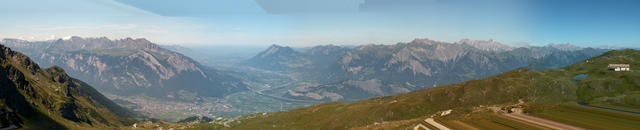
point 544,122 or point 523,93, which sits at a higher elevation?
point 544,122

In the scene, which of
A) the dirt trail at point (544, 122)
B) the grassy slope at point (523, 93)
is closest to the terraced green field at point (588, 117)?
the dirt trail at point (544, 122)

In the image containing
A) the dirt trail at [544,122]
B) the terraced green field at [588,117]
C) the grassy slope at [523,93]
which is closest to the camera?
the terraced green field at [588,117]

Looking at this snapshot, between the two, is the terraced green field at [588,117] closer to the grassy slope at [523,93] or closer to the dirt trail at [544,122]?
the dirt trail at [544,122]

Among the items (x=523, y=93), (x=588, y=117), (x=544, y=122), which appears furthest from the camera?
(x=523, y=93)

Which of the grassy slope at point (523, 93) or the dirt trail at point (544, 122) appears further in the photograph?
the grassy slope at point (523, 93)

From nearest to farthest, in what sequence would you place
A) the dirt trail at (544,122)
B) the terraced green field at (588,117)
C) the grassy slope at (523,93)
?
the terraced green field at (588,117) < the dirt trail at (544,122) < the grassy slope at (523,93)

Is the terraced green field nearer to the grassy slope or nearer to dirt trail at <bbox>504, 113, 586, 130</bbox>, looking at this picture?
dirt trail at <bbox>504, 113, 586, 130</bbox>

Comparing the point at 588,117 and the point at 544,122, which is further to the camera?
the point at 588,117

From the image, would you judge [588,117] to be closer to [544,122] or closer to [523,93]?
[544,122]

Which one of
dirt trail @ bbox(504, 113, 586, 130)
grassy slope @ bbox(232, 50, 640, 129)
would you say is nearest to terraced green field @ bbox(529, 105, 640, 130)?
dirt trail @ bbox(504, 113, 586, 130)

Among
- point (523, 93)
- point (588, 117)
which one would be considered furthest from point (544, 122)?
point (523, 93)

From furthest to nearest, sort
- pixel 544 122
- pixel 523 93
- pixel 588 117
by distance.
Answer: pixel 523 93
pixel 588 117
pixel 544 122

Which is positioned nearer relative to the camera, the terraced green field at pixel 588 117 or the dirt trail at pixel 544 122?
the terraced green field at pixel 588 117

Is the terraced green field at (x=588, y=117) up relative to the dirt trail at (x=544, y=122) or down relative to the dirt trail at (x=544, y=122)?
up
